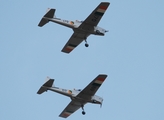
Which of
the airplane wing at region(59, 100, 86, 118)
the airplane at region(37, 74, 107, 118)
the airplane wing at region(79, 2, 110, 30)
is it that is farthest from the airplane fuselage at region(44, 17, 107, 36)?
the airplane wing at region(59, 100, 86, 118)

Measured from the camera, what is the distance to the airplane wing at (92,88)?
52.8 metres

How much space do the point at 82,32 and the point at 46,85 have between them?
623cm

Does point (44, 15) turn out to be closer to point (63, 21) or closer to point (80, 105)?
point (63, 21)

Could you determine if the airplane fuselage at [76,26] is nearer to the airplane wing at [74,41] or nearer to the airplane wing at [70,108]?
the airplane wing at [74,41]

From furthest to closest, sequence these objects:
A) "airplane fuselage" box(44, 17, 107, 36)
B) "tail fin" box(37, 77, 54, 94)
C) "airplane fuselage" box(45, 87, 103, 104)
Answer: "airplane fuselage" box(44, 17, 107, 36) → "airplane fuselage" box(45, 87, 103, 104) → "tail fin" box(37, 77, 54, 94)

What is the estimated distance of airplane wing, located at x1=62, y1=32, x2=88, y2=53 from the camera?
57.6 m

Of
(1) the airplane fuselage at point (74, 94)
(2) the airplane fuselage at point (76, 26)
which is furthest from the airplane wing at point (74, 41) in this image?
(1) the airplane fuselage at point (74, 94)

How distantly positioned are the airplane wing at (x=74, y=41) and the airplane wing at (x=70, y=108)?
6.00 meters

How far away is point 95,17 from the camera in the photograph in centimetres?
5500

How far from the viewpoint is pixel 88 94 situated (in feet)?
177

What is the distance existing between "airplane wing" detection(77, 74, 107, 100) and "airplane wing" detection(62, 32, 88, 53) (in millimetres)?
5719

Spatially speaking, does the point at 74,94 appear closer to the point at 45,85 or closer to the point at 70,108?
the point at 45,85

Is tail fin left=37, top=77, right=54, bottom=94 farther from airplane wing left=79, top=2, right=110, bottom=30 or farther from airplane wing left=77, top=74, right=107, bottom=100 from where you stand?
airplane wing left=79, top=2, right=110, bottom=30

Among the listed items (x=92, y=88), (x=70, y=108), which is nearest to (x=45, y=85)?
(x=92, y=88)
